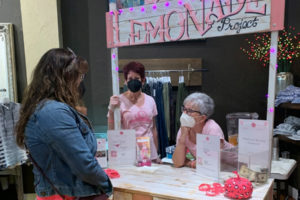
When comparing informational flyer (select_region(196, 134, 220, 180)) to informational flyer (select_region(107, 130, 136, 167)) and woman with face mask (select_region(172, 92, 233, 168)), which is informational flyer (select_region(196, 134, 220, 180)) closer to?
woman with face mask (select_region(172, 92, 233, 168))

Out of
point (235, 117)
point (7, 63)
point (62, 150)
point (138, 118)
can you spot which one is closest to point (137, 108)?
point (138, 118)

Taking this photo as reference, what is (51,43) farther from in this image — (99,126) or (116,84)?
(116,84)

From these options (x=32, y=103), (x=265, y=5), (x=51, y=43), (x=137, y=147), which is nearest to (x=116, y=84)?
(x=137, y=147)

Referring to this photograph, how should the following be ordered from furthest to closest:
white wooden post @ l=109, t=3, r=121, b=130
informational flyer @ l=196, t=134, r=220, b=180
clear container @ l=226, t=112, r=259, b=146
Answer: clear container @ l=226, t=112, r=259, b=146 < white wooden post @ l=109, t=3, r=121, b=130 < informational flyer @ l=196, t=134, r=220, b=180

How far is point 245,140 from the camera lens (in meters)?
1.33

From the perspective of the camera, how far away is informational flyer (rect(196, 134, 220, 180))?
133cm

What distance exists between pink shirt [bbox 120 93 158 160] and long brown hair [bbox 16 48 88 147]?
988 mm

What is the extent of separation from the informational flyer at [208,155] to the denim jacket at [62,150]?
0.62 m

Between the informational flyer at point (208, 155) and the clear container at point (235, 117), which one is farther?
the clear container at point (235, 117)

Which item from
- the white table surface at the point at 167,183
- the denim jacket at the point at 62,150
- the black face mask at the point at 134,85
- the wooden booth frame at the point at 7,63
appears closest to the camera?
the denim jacket at the point at 62,150

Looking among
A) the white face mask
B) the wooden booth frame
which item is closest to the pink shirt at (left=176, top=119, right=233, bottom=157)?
the white face mask

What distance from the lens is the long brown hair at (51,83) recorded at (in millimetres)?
979

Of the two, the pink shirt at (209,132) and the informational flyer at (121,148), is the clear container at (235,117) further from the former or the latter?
the informational flyer at (121,148)

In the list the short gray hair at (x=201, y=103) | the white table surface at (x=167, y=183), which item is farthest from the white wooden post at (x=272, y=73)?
the short gray hair at (x=201, y=103)
